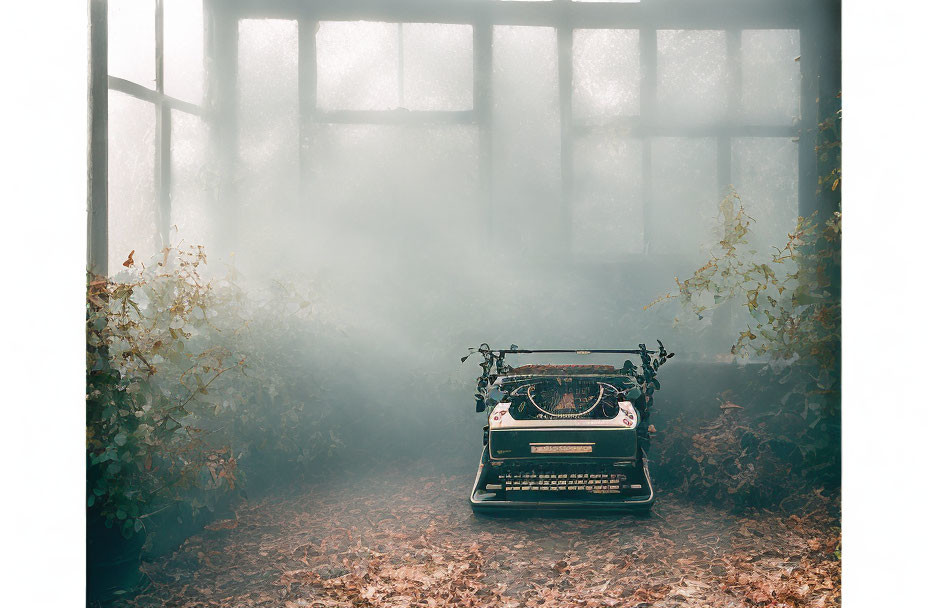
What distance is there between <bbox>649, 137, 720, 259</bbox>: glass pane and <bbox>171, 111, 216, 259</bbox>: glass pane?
2.64m

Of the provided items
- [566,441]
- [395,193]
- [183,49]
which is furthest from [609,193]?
[183,49]

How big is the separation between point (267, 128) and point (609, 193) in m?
2.15

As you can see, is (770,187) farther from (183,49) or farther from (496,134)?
(183,49)

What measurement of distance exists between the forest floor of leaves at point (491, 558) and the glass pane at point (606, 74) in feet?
7.36

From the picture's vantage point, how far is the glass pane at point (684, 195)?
370 centimetres

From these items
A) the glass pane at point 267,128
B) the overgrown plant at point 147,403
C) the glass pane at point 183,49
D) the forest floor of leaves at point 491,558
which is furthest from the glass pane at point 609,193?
the glass pane at point 183,49

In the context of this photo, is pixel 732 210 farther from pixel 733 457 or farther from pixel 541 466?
pixel 541 466

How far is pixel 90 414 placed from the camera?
8.34 ft

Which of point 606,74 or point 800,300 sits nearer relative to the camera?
point 800,300

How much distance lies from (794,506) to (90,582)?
3.21 m

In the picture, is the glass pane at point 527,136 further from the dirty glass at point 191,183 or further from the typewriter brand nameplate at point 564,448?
the dirty glass at point 191,183

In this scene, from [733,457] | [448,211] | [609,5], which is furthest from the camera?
[448,211]

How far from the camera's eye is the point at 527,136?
393cm

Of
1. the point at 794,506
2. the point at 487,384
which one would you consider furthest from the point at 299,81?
the point at 794,506
